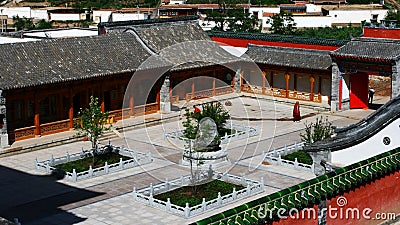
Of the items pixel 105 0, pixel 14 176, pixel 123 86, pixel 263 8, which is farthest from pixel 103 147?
pixel 105 0

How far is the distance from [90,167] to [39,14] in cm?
6520

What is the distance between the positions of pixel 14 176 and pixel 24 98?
581 centimetres

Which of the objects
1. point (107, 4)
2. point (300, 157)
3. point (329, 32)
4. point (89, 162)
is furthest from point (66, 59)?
point (107, 4)

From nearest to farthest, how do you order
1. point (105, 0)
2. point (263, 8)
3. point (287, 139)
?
point (287, 139), point (263, 8), point (105, 0)

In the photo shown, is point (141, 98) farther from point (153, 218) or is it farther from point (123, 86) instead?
point (153, 218)

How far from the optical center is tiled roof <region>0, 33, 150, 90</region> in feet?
99.2

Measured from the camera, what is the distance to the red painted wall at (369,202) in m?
17.1

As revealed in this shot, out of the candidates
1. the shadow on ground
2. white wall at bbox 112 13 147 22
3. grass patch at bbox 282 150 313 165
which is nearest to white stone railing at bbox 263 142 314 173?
grass patch at bbox 282 150 313 165

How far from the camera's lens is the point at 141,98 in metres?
35.9

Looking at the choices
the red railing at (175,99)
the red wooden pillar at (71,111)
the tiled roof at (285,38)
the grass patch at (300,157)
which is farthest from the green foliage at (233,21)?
the grass patch at (300,157)

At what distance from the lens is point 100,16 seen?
3278 inches

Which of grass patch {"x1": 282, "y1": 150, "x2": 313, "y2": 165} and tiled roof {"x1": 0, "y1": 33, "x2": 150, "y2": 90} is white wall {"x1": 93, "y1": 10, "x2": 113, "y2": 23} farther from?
grass patch {"x1": 282, "y1": 150, "x2": 313, "y2": 165}

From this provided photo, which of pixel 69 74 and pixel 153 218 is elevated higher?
pixel 69 74

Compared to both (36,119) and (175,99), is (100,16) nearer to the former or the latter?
(175,99)
